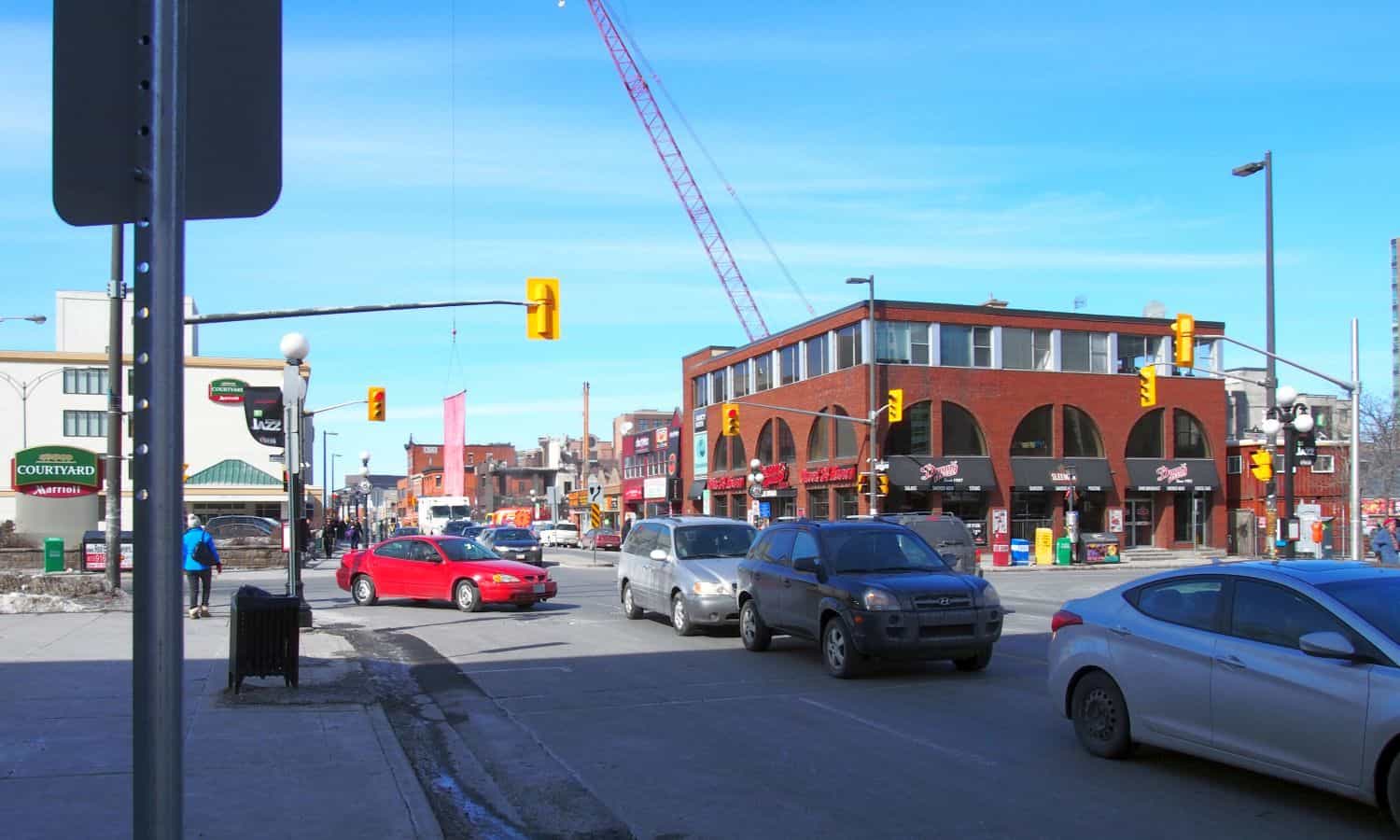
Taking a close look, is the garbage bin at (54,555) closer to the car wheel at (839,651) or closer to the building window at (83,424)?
the car wheel at (839,651)

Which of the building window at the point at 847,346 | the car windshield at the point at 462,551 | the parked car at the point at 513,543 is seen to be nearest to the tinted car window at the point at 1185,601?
the car windshield at the point at 462,551

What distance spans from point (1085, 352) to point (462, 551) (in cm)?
3855

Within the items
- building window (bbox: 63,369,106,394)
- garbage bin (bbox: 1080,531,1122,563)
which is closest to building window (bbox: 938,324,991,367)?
garbage bin (bbox: 1080,531,1122,563)

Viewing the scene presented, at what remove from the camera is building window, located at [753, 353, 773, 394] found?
5988cm

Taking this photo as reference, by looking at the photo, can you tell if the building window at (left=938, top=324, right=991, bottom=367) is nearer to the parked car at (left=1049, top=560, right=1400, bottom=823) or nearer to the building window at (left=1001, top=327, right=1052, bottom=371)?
the building window at (left=1001, top=327, right=1052, bottom=371)

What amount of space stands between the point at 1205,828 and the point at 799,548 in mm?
7549

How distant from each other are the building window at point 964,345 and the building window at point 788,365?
8481mm

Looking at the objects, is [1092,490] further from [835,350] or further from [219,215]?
[219,215]

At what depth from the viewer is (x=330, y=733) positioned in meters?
9.20

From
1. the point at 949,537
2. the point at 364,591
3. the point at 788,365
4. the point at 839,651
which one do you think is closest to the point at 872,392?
the point at 788,365

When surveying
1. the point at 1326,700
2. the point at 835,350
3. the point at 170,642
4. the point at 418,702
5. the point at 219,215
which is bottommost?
the point at 418,702

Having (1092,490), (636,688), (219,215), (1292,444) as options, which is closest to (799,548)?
(636,688)

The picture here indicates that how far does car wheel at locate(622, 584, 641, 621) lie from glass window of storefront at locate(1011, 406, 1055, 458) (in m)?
34.7

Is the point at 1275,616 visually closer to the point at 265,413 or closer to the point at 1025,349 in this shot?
the point at 265,413
